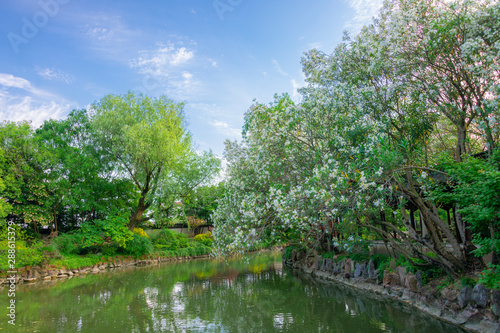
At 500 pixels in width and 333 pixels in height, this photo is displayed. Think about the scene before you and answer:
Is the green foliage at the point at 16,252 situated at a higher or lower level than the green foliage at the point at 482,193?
lower

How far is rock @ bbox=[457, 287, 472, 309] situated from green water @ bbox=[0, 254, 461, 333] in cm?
73

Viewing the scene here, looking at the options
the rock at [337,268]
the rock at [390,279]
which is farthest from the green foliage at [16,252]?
the rock at [390,279]

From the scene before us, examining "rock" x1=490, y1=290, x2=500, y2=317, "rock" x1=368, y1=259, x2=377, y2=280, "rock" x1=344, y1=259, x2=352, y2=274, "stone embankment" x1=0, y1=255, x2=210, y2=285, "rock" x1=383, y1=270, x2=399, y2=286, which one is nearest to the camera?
"rock" x1=490, y1=290, x2=500, y2=317

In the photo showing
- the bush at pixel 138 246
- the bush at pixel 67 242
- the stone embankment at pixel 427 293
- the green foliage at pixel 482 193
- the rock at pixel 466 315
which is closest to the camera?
the green foliage at pixel 482 193

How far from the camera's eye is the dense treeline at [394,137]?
7109mm

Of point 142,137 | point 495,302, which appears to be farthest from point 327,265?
point 142,137

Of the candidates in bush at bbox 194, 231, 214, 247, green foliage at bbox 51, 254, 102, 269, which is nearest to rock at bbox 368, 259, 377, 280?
green foliage at bbox 51, 254, 102, 269

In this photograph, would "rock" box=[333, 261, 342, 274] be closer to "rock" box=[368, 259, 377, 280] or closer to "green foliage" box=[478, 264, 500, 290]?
"rock" box=[368, 259, 377, 280]

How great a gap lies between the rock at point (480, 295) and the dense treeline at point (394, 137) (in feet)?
3.14

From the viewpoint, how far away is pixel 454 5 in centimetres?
771

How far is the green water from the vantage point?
811 centimetres

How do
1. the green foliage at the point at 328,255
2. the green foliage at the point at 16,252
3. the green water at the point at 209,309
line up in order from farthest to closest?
1. the green foliage at the point at 328,255
2. the green foliage at the point at 16,252
3. the green water at the point at 209,309

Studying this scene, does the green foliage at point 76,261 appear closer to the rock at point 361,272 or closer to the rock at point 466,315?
the rock at point 361,272

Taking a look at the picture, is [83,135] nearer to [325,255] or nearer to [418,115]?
[325,255]
